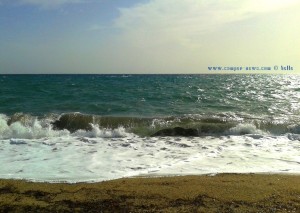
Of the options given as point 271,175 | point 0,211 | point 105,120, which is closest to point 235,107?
point 105,120

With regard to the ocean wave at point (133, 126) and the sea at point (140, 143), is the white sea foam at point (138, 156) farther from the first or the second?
the ocean wave at point (133, 126)

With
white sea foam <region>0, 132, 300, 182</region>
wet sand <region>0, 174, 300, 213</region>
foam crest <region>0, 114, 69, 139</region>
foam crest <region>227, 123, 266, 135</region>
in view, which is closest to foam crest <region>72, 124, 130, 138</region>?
foam crest <region>0, 114, 69, 139</region>

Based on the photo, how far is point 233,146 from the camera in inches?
394

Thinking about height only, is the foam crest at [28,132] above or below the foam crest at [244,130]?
above

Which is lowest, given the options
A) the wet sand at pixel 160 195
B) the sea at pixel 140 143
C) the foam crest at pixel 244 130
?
the foam crest at pixel 244 130

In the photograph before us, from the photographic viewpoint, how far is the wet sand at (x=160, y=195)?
16.0ft

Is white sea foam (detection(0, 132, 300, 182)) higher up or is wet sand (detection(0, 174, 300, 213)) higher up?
wet sand (detection(0, 174, 300, 213))

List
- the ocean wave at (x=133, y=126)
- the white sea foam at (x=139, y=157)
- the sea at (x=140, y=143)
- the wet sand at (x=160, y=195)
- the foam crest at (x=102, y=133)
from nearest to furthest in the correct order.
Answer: the wet sand at (x=160, y=195) < the white sea foam at (x=139, y=157) < the sea at (x=140, y=143) < the foam crest at (x=102, y=133) < the ocean wave at (x=133, y=126)

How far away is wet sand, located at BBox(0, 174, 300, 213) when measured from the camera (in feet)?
16.0

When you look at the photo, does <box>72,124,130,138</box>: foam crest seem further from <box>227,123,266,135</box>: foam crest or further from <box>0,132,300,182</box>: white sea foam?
<box>227,123,266,135</box>: foam crest

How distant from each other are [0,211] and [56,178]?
5.51ft

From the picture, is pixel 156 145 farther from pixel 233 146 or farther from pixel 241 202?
pixel 241 202

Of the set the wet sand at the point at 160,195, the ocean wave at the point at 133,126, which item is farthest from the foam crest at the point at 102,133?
the wet sand at the point at 160,195

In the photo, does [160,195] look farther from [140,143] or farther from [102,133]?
[102,133]
